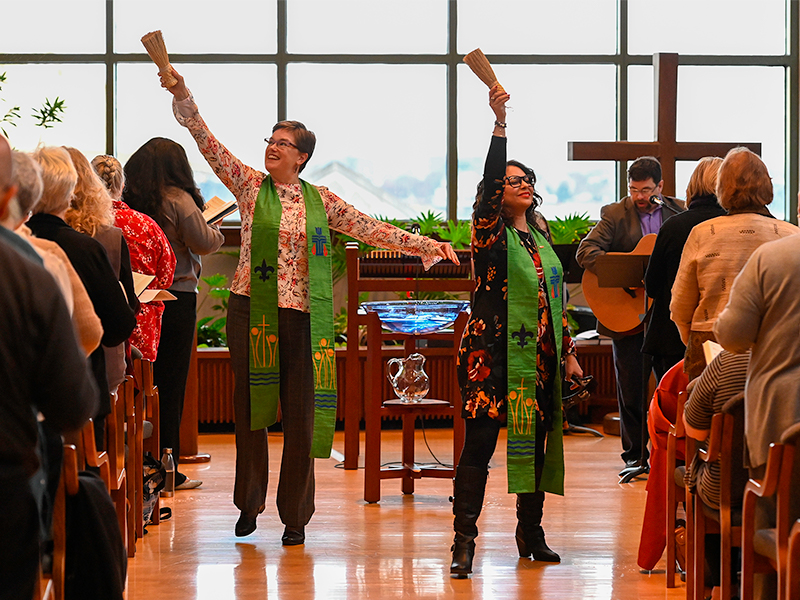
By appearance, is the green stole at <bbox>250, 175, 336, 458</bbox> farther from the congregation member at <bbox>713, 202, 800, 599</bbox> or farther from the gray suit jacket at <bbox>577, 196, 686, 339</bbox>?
the gray suit jacket at <bbox>577, 196, 686, 339</bbox>

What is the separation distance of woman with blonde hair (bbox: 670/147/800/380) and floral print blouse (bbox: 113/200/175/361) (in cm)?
210

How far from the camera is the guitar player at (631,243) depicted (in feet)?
18.3

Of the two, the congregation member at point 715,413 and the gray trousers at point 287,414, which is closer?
the congregation member at point 715,413

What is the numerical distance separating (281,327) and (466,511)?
1.06 metres

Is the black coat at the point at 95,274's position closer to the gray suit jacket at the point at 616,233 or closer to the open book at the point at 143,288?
the open book at the point at 143,288

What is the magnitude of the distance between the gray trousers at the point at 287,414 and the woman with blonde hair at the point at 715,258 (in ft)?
4.79

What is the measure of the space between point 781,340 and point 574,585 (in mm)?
1343

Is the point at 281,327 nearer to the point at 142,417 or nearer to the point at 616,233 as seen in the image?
the point at 142,417

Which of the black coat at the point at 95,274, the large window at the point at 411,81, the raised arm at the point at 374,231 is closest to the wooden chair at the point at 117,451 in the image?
the black coat at the point at 95,274

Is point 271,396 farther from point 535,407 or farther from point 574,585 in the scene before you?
point 574,585

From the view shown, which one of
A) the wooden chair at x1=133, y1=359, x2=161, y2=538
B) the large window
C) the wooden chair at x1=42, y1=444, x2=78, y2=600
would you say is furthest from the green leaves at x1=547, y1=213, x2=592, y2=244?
the wooden chair at x1=42, y1=444, x2=78, y2=600

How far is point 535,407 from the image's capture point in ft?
12.0

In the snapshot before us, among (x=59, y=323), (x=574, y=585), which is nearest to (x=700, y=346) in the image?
(x=574, y=585)

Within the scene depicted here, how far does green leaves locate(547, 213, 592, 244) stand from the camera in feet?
25.1
